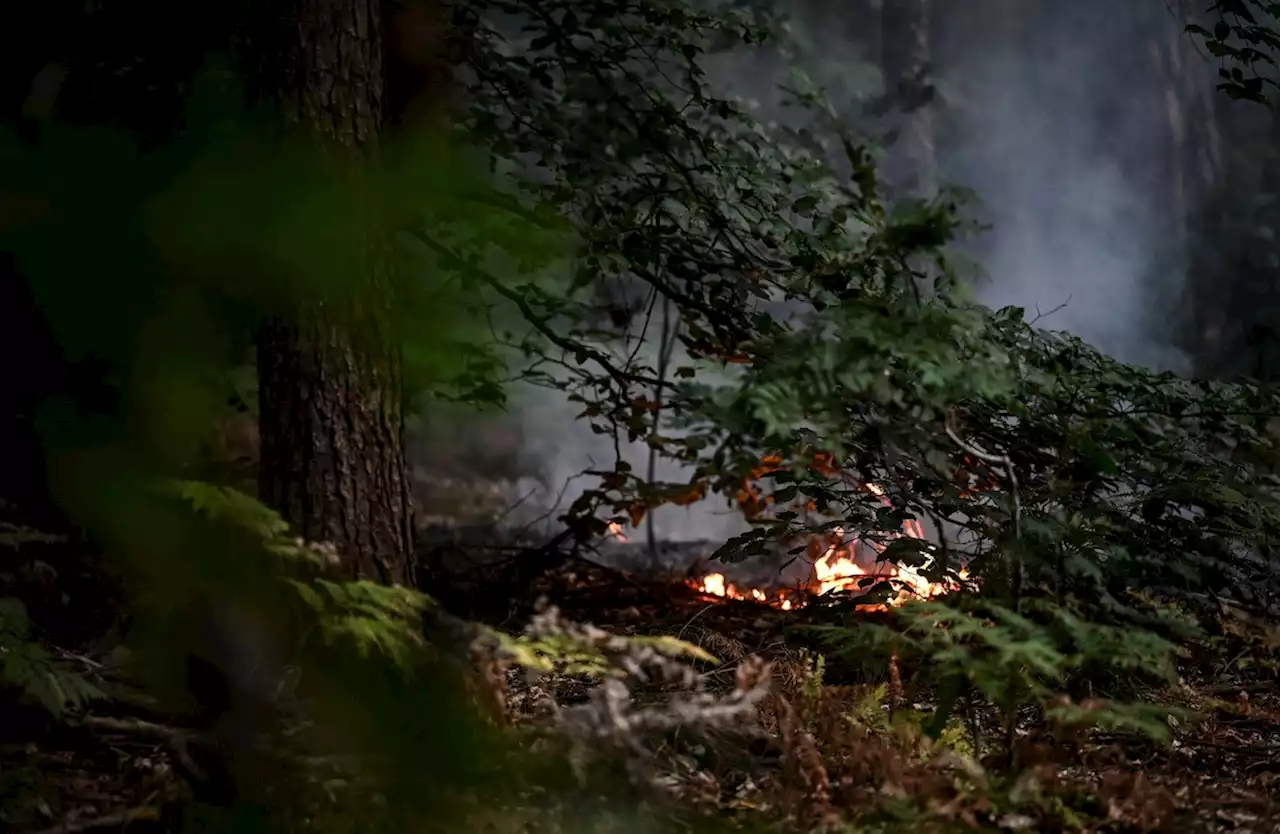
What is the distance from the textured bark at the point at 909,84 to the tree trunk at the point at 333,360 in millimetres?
9596

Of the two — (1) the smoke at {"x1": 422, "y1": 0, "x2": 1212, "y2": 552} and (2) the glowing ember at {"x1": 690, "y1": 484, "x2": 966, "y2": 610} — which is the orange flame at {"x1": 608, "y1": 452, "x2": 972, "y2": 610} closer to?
(2) the glowing ember at {"x1": 690, "y1": 484, "x2": 966, "y2": 610}

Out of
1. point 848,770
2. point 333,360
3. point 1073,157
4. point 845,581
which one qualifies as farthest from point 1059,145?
point 333,360

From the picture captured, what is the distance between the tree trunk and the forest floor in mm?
659

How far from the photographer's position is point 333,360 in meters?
2.69

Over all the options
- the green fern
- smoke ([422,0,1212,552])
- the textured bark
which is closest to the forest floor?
the green fern

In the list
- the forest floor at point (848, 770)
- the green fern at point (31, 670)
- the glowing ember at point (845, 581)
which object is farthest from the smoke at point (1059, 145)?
the green fern at point (31, 670)

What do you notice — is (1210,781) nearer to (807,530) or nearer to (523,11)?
(807,530)

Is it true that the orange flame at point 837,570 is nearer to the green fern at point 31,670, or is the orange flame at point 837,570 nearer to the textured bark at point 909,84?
the green fern at point 31,670

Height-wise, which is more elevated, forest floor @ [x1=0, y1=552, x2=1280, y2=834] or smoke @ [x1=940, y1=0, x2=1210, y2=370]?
smoke @ [x1=940, y1=0, x2=1210, y2=370]

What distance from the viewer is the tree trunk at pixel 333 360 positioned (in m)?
2.67

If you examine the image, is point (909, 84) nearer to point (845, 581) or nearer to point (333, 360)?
point (845, 581)

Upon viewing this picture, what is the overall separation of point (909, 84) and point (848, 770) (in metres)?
10.4

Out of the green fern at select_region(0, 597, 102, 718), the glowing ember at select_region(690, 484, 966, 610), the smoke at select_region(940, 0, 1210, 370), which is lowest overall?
the green fern at select_region(0, 597, 102, 718)

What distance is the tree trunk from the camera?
2.67 metres
